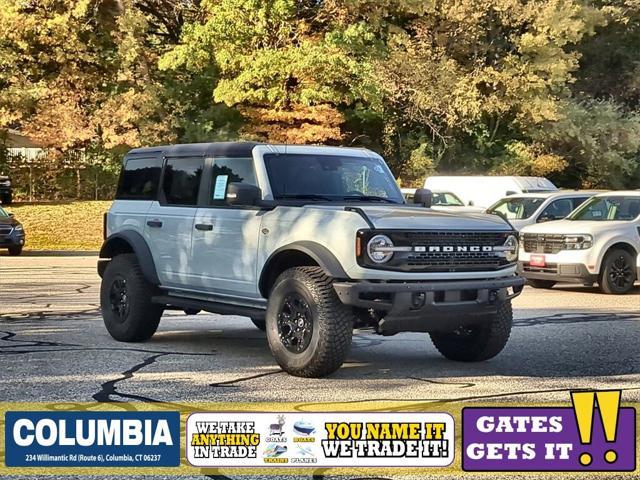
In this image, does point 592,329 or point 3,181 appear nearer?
point 592,329

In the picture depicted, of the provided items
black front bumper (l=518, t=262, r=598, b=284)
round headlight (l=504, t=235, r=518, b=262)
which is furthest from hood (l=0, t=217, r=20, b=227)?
round headlight (l=504, t=235, r=518, b=262)

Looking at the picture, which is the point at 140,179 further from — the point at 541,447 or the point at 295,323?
the point at 541,447

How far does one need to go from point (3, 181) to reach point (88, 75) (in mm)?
5090

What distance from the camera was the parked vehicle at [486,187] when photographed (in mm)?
27906

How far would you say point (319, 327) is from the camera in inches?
331

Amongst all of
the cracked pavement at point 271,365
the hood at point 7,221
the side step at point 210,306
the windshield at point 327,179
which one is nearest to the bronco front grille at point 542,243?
the cracked pavement at point 271,365

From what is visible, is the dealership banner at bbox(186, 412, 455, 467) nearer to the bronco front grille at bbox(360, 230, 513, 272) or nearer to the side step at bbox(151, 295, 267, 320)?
the bronco front grille at bbox(360, 230, 513, 272)

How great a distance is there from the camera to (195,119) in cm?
3988

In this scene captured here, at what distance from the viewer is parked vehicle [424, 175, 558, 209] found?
27.9m

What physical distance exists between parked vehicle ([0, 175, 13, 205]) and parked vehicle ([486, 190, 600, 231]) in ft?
72.6

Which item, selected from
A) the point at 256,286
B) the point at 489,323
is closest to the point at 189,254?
the point at 256,286

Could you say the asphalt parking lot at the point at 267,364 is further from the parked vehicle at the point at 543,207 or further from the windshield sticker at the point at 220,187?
the parked vehicle at the point at 543,207

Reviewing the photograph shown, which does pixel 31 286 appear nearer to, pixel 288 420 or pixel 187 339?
pixel 187 339

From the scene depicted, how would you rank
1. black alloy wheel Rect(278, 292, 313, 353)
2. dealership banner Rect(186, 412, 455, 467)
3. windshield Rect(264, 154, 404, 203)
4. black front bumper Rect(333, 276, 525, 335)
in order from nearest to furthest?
dealership banner Rect(186, 412, 455, 467) < black front bumper Rect(333, 276, 525, 335) < black alloy wheel Rect(278, 292, 313, 353) < windshield Rect(264, 154, 404, 203)
